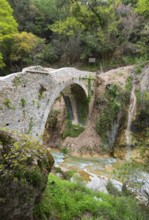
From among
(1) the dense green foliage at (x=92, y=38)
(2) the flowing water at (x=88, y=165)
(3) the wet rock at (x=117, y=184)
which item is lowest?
(3) the wet rock at (x=117, y=184)

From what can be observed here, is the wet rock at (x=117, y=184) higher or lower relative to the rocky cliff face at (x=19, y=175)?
lower

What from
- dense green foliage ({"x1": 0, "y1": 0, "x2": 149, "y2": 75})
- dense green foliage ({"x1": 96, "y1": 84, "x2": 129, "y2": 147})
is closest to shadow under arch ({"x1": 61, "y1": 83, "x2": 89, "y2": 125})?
dense green foliage ({"x1": 96, "y1": 84, "x2": 129, "y2": 147})

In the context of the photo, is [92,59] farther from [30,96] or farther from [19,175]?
[19,175]

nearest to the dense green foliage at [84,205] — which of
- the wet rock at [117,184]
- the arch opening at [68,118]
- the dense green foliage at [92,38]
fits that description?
the wet rock at [117,184]

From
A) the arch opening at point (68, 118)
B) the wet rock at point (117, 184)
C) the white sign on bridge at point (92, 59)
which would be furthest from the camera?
the white sign on bridge at point (92, 59)

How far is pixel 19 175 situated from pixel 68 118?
13.3 metres

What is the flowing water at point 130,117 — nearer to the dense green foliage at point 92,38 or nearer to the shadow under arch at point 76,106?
the shadow under arch at point 76,106

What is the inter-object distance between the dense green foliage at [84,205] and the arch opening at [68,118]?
30.2 ft

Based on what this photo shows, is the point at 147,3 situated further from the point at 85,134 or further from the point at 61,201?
the point at 61,201

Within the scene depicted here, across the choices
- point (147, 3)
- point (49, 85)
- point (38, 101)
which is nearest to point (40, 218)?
point (38, 101)

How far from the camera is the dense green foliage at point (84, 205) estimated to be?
19.4 feet

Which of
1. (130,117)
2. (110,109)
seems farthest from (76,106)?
(130,117)

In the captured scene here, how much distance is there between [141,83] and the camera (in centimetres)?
1670

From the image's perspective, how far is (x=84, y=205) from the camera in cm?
654
